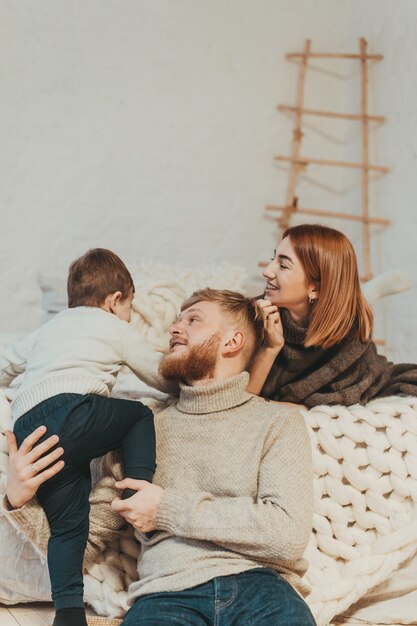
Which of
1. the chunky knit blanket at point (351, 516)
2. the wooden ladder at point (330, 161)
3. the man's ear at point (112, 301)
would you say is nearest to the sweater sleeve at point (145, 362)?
the man's ear at point (112, 301)

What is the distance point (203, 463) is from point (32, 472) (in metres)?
0.31

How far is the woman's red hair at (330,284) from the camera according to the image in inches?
68.7

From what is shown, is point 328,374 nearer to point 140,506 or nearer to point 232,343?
point 232,343

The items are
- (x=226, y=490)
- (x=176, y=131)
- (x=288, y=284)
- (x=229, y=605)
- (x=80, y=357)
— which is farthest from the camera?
(x=176, y=131)

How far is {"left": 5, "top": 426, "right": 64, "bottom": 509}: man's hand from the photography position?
138 cm

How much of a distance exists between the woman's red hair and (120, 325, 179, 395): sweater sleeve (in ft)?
1.14

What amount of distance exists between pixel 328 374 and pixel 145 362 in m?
0.43

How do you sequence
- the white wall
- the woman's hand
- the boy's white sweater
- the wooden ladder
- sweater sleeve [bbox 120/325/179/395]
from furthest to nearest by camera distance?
the wooden ladder
the white wall
the woman's hand
sweater sleeve [bbox 120/325/179/395]
the boy's white sweater

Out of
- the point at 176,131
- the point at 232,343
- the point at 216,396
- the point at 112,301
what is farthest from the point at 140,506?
the point at 176,131

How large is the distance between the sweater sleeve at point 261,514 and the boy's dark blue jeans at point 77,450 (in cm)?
11

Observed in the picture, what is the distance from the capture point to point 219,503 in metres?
1.37

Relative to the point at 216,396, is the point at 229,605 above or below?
below

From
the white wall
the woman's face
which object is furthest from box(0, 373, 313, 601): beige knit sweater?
the white wall

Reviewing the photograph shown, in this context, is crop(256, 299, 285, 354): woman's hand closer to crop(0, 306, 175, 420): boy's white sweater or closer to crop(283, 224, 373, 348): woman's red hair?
crop(283, 224, 373, 348): woman's red hair
